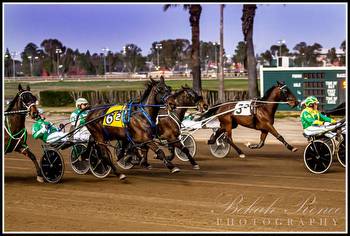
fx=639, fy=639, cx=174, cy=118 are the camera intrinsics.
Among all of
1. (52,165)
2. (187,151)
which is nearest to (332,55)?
(187,151)

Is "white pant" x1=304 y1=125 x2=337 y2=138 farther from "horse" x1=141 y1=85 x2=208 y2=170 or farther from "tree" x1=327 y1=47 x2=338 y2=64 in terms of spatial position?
"tree" x1=327 y1=47 x2=338 y2=64

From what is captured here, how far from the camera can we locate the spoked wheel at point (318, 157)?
1107cm

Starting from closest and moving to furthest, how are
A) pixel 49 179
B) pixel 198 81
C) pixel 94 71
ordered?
pixel 49 179
pixel 198 81
pixel 94 71

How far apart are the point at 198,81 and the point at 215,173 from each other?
17.3 meters

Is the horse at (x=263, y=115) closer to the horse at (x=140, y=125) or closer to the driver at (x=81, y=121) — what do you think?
the horse at (x=140, y=125)

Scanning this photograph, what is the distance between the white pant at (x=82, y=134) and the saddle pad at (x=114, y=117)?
2.27 ft

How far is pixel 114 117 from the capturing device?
11406 mm

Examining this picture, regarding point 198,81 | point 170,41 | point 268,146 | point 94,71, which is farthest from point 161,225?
point 170,41

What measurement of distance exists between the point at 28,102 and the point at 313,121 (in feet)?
16.6

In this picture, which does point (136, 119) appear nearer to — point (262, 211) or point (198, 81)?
point (262, 211)


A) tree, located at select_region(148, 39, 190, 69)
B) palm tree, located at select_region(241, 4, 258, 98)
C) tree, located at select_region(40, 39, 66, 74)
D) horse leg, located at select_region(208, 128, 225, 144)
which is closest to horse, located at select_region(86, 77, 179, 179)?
horse leg, located at select_region(208, 128, 225, 144)

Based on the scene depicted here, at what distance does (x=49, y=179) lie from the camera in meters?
11.0

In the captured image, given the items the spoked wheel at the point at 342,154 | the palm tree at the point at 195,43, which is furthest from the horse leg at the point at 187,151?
the palm tree at the point at 195,43

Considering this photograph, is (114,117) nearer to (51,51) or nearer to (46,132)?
(46,132)
